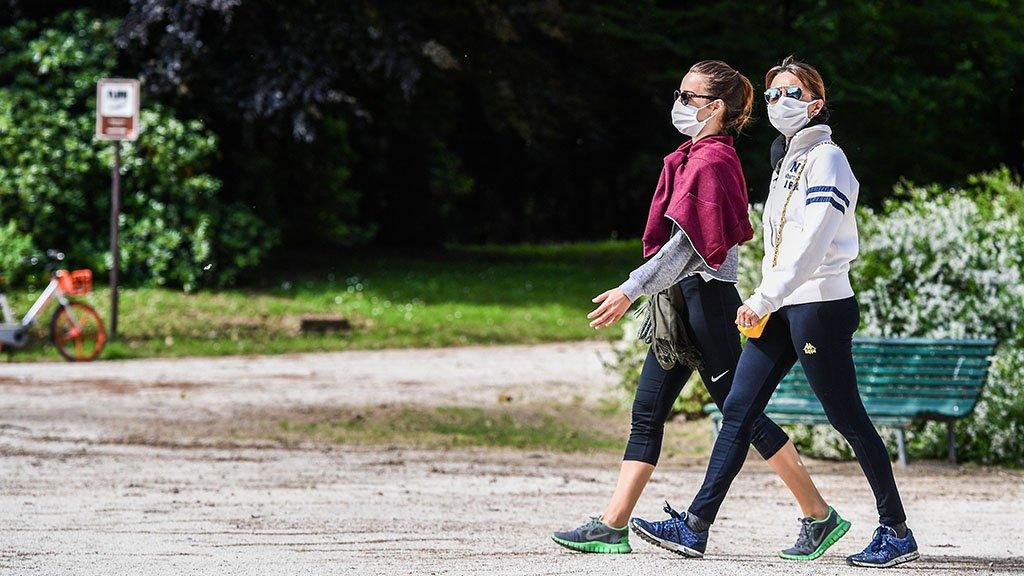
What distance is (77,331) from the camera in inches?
546

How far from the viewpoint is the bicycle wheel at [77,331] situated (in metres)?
13.9

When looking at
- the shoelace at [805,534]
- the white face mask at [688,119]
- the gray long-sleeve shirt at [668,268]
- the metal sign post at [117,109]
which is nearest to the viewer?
the gray long-sleeve shirt at [668,268]

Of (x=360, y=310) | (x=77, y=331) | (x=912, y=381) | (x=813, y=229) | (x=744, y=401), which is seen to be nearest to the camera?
(x=813, y=229)

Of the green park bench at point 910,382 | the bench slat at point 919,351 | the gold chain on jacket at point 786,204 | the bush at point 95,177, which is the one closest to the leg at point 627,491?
the gold chain on jacket at point 786,204

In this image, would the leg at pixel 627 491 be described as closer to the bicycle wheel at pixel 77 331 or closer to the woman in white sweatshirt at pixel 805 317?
the woman in white sweatshirt at pixel 805 317

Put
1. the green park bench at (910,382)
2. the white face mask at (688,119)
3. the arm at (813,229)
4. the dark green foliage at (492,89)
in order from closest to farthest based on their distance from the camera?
the arm at (813,229)
the white face mask at (688,119)
the green park bench at (910,382)
the dark green foliage at (492,89)

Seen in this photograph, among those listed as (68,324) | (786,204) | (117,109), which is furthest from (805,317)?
(117,109)

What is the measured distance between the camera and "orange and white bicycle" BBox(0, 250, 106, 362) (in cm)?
1380

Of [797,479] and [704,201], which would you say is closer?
[704,201]

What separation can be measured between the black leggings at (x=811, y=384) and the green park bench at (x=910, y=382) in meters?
3.52

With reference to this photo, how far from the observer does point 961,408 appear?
28.6 ft

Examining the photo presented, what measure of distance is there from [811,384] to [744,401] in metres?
0.26

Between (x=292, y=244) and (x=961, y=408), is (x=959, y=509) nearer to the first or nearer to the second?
(x=961, y=408)

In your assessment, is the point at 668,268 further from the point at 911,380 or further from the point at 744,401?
the point at 911,380
